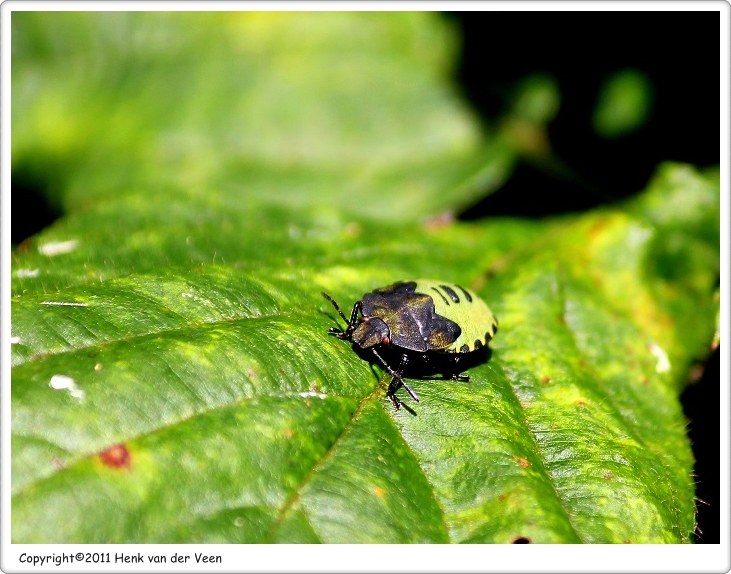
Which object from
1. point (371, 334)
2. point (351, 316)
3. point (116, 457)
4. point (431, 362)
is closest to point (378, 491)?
point (371, 334)

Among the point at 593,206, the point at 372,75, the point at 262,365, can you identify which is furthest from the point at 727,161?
the point at 262,365

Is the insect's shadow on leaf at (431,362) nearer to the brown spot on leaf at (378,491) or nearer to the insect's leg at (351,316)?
the insect's leg at (351,316)

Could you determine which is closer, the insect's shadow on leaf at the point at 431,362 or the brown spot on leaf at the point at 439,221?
the insect's shadow on leaf at the point at 431,362

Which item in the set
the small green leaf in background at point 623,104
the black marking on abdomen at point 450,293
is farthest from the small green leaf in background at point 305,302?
the small green leaf in background at point 623,104

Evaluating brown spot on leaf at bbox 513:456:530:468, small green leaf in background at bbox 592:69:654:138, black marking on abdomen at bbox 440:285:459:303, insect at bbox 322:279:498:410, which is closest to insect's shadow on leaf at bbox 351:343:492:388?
insect at bbox 322:279:498:410

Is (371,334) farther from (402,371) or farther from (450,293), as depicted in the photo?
(450,293)

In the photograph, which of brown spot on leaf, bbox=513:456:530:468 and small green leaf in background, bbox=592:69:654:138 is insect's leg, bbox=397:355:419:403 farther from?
small green leaf in background, bbox=592:69:654:138
